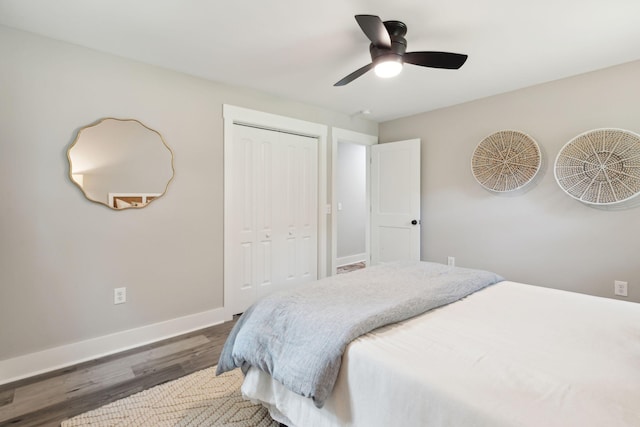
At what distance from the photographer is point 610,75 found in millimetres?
2609

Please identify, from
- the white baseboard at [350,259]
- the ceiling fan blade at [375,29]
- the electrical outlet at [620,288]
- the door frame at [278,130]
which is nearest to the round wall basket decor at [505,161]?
the electrical outlet at [620,288]

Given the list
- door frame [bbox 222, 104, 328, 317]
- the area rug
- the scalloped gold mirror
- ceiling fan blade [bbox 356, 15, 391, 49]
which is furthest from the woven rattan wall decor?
the scalloped gold mirror

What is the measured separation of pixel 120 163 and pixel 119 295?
102 cm

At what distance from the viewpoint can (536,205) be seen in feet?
9.84

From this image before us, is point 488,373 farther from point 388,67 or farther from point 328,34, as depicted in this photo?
point 328,34

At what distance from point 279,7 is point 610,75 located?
2791 millimetres

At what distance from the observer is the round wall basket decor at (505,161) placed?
9.72ft

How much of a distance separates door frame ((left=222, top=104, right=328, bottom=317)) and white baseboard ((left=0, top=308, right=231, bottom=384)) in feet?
0.97

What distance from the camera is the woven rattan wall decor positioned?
96.7 inches

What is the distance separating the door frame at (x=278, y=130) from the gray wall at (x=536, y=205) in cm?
124

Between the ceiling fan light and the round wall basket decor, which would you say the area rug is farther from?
the round wall basket decor

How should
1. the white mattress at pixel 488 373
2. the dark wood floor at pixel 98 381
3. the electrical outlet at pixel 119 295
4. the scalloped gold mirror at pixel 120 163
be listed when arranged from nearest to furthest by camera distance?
the white mattress at pixel 488 373
the dark wood floor at pixel 98 381
the scalloped gold mirror at pixel 120 163
the electrical outlet at pixel 119 295

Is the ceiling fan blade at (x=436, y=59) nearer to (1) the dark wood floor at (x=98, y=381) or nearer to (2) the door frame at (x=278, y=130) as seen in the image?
(2) the door frame at (x=278, y=130)

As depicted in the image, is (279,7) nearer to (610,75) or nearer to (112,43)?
(112,43)
